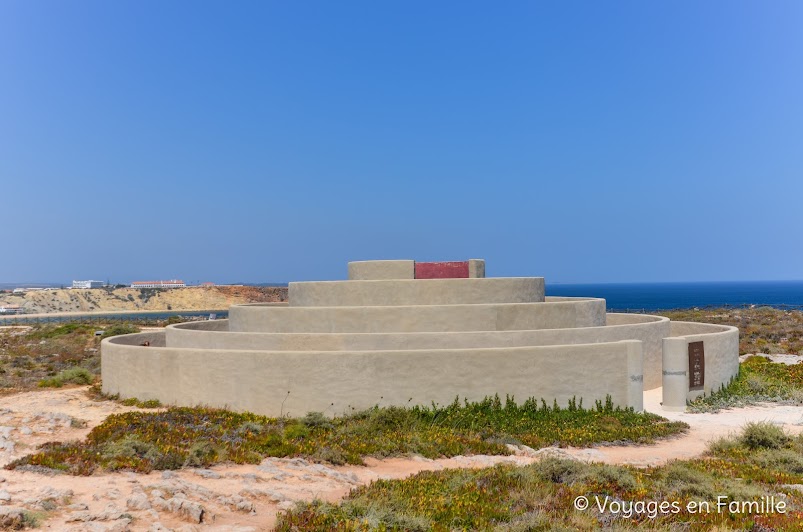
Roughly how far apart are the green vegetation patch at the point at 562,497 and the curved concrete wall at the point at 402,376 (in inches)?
198

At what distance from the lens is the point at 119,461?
460 inches

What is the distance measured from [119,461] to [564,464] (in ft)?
29.2

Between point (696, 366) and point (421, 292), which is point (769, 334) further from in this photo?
point (421, 292)

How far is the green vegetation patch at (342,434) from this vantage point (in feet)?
40.2

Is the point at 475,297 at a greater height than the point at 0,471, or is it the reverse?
the point at 475,297

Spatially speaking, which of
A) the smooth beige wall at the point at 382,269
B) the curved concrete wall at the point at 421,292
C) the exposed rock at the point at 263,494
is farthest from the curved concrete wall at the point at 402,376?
the smooth beige wall at the point at 382,269

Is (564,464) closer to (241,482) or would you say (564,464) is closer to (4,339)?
(241,482)

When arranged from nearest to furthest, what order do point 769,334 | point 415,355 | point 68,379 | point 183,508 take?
point 183,508
point 415,355
point 68,379
point 769,334

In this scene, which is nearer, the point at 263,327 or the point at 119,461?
the point at 119,461

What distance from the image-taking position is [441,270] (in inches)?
981

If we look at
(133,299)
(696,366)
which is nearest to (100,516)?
(696,366)

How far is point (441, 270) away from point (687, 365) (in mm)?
9993

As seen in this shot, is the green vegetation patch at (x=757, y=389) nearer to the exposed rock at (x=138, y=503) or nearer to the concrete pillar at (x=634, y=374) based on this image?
the concrete pillar at (x=634, y=374)

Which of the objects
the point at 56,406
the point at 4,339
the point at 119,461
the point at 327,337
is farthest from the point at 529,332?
the point at 4,339
